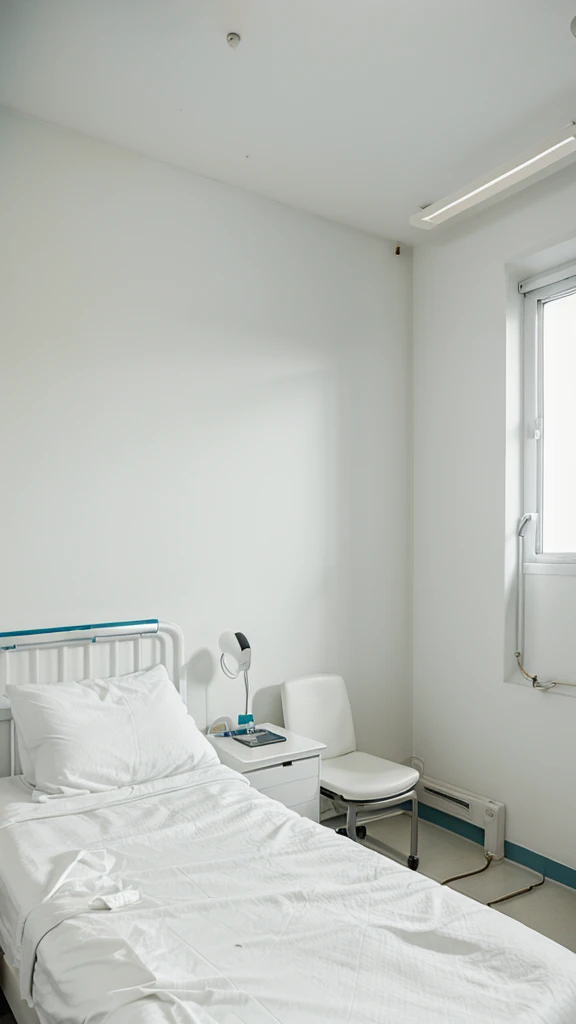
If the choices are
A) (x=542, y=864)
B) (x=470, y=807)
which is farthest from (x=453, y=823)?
(x=542, y=864)

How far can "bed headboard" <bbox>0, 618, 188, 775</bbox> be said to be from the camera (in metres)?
2.40

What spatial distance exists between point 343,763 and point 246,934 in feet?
5.73

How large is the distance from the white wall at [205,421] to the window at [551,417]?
733 millimetres

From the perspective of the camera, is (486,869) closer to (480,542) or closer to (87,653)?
(480,542)

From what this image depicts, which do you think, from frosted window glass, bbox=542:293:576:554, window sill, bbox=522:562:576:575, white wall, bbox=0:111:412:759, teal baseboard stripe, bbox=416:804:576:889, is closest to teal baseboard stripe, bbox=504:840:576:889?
teal baseboard stripe, bbox=416:804:576:889

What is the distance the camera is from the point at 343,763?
3.13m

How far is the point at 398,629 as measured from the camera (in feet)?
12.1

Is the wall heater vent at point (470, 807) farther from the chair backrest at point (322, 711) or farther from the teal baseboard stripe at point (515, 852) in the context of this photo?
the chair backrest at point (322, 711)

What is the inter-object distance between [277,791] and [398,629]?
1.31 m

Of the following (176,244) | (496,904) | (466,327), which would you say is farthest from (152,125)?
(496,904)

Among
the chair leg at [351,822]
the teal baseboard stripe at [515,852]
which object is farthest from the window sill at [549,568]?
the chair leg at [351,822]

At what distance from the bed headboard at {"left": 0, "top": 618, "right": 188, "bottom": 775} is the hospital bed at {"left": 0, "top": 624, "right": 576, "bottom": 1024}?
0.50m

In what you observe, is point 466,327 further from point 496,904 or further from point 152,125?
point 496,904

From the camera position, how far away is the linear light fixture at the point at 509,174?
7.66 feet
